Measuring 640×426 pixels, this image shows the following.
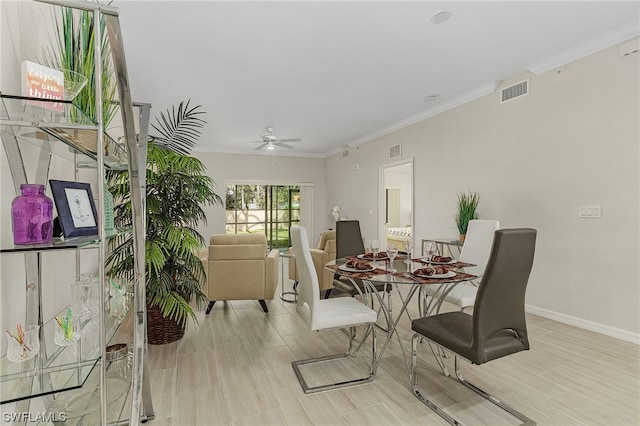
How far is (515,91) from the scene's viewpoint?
3.86m

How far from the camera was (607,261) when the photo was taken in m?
3.04

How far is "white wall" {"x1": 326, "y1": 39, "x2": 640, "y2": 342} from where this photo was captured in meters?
2.92

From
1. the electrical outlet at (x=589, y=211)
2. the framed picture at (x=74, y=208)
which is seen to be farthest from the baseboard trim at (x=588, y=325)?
the framed picture at (x=74, y=208)

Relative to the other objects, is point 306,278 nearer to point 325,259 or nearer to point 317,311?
point 317,311

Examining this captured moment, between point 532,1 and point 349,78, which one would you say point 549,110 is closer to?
point 532,1

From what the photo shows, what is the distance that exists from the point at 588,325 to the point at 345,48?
3.68m

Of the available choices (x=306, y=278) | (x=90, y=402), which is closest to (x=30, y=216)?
(x=90, y=402)

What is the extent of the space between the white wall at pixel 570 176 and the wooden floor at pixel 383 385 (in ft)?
1.59

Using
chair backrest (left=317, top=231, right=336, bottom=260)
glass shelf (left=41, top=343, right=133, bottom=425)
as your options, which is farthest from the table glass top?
chair backrest (left=317, top=231, right=336, bottom=260)

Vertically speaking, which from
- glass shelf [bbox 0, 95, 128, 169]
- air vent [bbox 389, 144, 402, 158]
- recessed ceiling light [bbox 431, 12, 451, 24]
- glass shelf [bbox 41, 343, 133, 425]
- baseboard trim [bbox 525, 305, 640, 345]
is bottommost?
baseboard trim [bbox 525, 305, 640, 345]

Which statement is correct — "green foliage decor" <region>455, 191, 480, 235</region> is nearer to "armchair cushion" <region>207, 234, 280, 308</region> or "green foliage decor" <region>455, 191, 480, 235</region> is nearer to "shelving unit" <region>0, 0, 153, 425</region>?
"armchair cushion" <region>207, 234, 280, 308</region>

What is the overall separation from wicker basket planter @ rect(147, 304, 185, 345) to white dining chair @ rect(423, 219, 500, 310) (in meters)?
2.27

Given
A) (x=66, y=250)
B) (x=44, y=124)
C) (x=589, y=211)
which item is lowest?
(x=66, y=250)

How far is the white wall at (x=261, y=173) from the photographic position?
802cm
